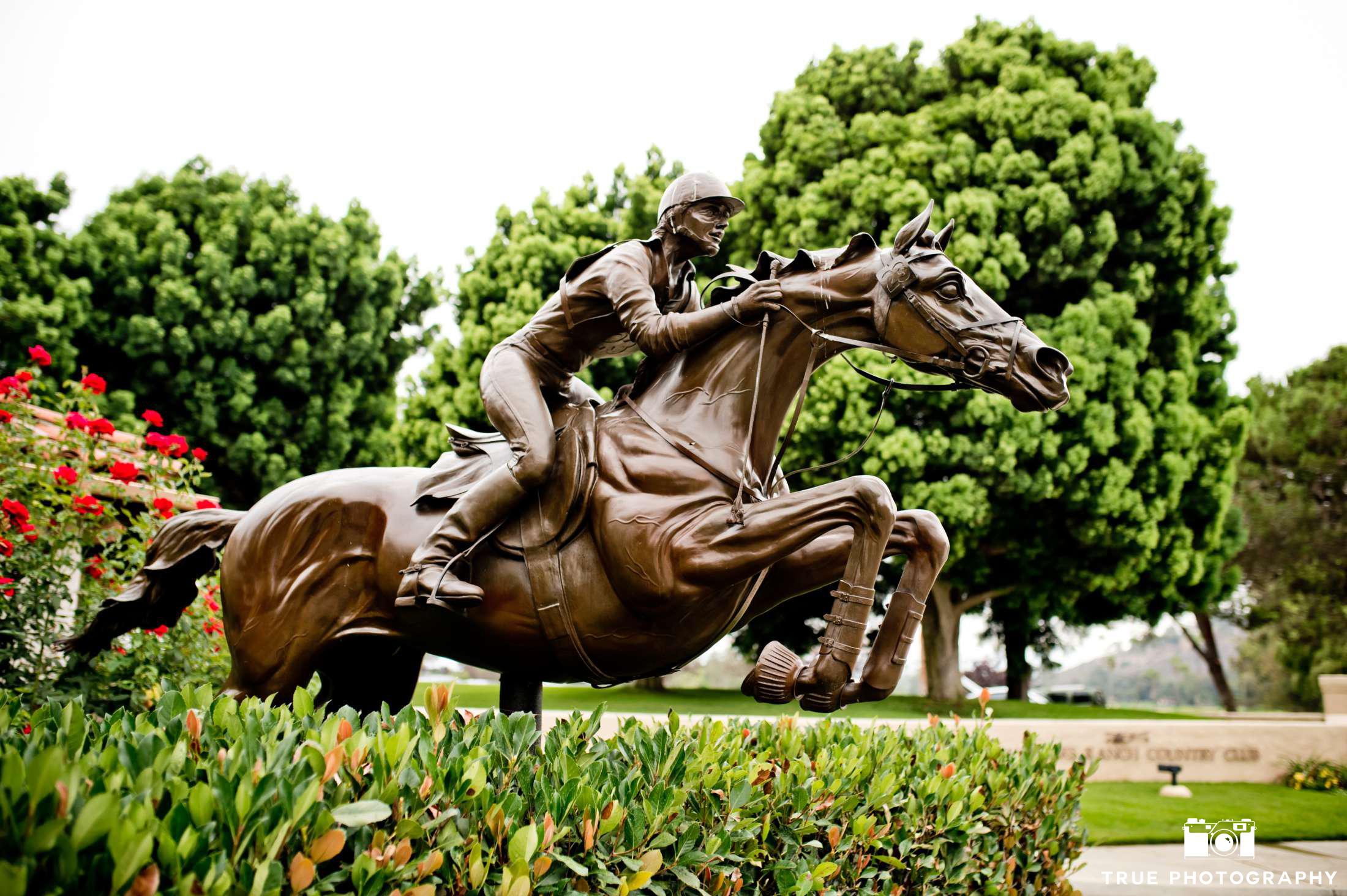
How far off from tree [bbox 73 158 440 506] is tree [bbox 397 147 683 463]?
351cm

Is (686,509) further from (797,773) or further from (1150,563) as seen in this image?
(1150,563)

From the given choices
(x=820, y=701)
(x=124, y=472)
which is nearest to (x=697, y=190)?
(x=820, y=701)

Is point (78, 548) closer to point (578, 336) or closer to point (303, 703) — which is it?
point (578, 336)

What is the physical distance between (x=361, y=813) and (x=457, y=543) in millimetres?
1482

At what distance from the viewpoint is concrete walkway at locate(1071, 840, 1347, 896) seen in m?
7.80

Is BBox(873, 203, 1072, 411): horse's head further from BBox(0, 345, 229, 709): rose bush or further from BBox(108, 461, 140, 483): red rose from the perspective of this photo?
BBox(108, 461, 140, 483): red rose

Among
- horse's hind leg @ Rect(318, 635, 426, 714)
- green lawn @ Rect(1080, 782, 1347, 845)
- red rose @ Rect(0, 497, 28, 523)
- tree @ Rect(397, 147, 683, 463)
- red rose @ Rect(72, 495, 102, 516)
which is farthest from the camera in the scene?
tree @ Rect(397, 147, 683, 463)

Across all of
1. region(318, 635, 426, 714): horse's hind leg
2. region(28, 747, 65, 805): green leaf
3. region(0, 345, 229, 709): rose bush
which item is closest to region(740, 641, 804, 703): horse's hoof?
region(318, 635, 426, 714): horse's hind leg

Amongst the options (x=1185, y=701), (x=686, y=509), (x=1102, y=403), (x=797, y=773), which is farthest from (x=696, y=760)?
(x=1185, y=701)

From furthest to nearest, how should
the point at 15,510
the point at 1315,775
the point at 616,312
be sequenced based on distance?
the point at 1315,775, the point at 15,510, the point at 616,312

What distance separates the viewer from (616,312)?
157 inches

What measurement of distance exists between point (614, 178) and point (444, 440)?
6.79 meters

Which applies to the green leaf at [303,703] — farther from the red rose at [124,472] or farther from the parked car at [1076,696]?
the parked car at [1076,696]

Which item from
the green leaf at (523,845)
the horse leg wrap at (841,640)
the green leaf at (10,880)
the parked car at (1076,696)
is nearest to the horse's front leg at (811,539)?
the horse leg wrap at (841,640)
